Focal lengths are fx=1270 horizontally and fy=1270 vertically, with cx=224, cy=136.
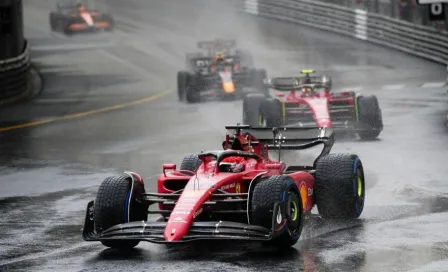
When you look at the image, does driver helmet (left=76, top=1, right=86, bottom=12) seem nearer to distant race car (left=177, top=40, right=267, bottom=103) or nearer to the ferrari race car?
distant race car (left=177, top=40, right=267, bottom=103)

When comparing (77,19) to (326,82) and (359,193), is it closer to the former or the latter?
(326,82)

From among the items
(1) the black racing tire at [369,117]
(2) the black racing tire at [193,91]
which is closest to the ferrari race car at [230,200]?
(1) the black racing tire at [369,117]

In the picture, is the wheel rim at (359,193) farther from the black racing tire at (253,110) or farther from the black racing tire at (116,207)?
the black racing tire at (253,110)

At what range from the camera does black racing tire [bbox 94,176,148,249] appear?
14.9m

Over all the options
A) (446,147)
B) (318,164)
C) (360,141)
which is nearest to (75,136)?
(360,141)

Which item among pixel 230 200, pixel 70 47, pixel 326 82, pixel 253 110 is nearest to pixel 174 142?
pixel 253 110

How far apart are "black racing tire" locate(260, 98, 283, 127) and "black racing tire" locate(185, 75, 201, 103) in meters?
9.02

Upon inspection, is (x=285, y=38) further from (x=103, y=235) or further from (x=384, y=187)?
(x=103, y=235)

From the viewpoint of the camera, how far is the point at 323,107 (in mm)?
26328

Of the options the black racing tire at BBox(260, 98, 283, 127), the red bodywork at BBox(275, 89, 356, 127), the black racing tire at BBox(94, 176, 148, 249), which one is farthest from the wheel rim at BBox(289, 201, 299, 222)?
the black racing tire at BBox(260, 98, 283, 127)

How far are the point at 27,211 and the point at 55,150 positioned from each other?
7690mm

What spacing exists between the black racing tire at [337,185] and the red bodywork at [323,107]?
938 centimetres

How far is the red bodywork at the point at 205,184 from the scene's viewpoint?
14.2 meters

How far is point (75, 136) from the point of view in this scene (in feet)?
93.5
